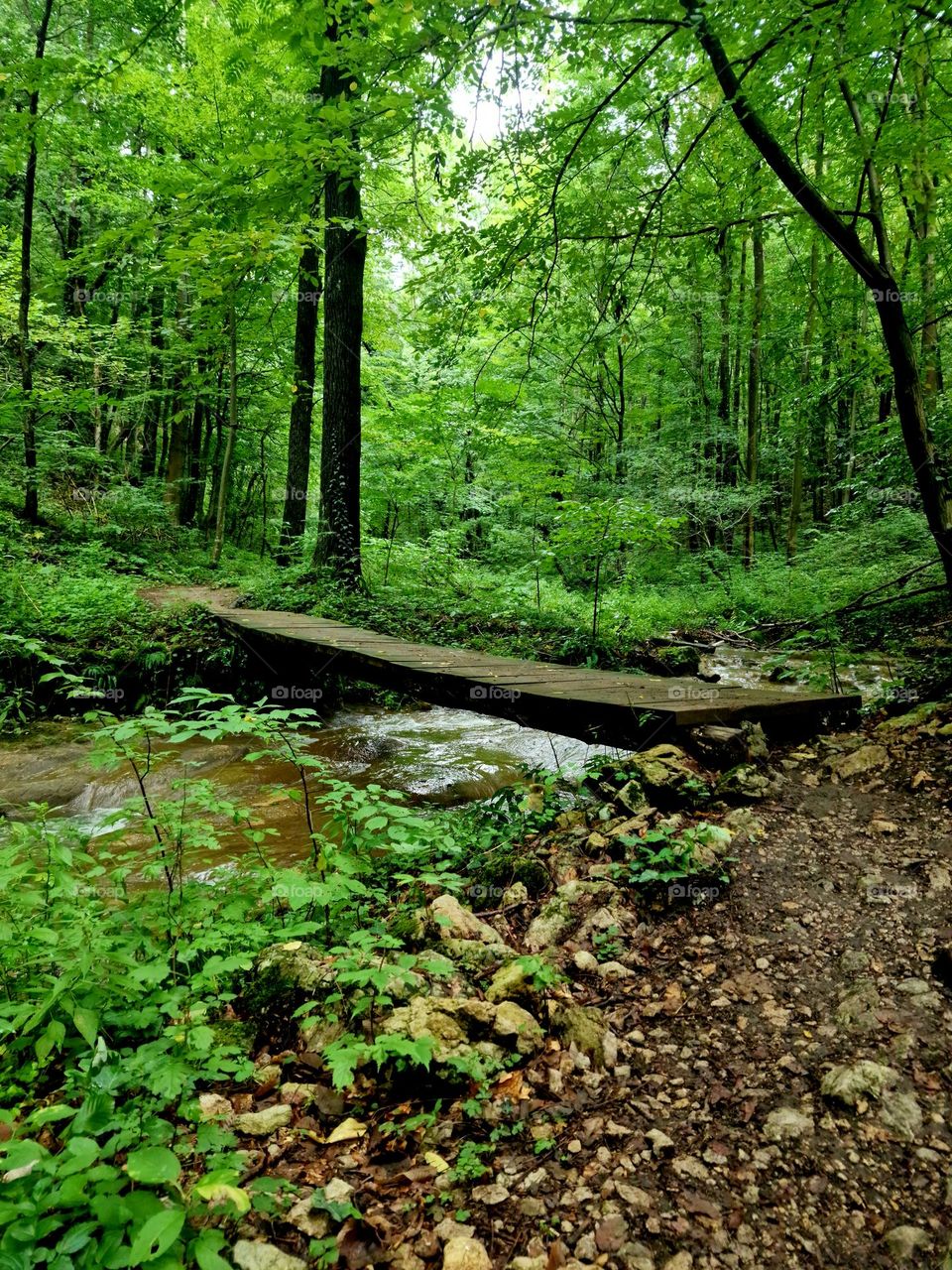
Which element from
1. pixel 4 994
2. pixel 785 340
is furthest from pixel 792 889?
pixel 785 340

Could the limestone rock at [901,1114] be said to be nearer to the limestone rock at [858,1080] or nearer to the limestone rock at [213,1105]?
the limestone rock at [858,1080]

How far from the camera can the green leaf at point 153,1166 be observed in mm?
1150

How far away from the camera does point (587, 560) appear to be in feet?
26.6

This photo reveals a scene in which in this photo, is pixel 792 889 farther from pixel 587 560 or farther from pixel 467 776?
pixel 587 560

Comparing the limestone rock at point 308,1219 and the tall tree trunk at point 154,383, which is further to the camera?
the tall tree trunk at point 154,383

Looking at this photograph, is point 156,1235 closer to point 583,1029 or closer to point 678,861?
point 583,1029

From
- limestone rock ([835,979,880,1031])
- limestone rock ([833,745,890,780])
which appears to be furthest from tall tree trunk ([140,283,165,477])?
limestone rock ([835,979,880,1031])

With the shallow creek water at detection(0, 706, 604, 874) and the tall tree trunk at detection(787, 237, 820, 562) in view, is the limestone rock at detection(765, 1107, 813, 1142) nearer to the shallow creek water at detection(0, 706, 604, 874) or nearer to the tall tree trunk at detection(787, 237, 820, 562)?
the shallow creek water at detection(0, 706, 604, 874)

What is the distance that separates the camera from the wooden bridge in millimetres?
3680

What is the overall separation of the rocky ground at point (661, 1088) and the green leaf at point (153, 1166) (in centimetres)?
22

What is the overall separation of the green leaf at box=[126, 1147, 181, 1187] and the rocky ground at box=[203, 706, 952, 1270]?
0.22 meters

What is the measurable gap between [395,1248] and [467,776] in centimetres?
398

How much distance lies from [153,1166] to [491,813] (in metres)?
2.66

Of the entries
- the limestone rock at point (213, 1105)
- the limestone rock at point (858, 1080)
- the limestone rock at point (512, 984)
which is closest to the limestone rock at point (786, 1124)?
the limestone rock at point (858, 1080)
